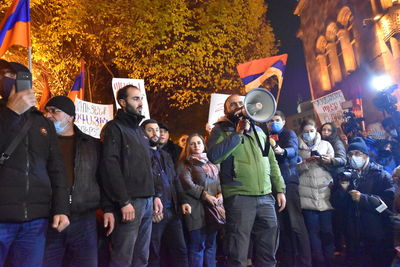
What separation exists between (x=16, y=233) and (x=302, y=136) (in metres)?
4.41

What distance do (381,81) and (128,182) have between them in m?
12.0

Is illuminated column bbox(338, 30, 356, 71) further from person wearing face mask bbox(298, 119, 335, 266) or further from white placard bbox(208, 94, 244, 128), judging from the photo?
person wearing face mask bbox(298, 119, 335, 266)

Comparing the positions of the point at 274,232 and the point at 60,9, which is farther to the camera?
the point at 60,9

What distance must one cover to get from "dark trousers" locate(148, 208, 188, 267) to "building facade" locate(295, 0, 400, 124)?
7106mm

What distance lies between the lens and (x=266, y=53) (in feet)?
52.0

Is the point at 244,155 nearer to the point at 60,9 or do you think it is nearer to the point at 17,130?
the point at 17,130

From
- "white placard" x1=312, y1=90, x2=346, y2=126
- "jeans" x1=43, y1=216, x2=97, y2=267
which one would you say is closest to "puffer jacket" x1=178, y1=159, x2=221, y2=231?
"jeans" x1=43, y1=216, x2=97, y2=267

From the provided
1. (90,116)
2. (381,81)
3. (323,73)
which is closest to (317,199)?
(90,116)

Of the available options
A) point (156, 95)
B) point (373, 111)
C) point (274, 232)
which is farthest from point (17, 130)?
point (373, 111)

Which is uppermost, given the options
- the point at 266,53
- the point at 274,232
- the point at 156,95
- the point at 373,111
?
the point at 266,53

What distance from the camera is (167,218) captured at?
14.8ft

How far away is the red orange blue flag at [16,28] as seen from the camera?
5207 mm

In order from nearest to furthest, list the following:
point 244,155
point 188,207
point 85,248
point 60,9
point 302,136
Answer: point 85,248, point 244,155, point 188,207, point 302,136, point 60,9

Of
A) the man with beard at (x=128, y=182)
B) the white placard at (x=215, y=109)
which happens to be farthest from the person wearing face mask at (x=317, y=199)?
the man with beard at (x=128, y=182)
